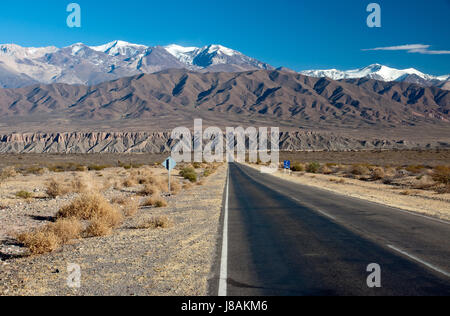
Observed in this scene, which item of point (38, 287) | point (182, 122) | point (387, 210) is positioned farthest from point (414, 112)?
point (38, 287)

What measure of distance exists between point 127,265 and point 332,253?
408 cm

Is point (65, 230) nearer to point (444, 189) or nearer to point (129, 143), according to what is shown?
point (444, 189)

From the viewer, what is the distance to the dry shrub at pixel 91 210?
1223 cm

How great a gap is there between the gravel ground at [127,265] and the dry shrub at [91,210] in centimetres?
90

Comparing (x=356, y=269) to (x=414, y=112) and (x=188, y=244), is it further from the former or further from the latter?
(x=414, y=112)

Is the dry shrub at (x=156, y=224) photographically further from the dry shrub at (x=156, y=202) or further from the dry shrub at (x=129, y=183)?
the dry shrub at (x=129, y=183)

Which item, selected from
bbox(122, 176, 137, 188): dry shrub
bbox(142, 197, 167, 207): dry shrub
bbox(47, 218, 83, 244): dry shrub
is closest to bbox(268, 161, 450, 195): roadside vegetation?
bbox(142, 197, 167, 207): dry shrub

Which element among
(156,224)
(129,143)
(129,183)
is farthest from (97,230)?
(129,143)

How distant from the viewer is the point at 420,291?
223 inches

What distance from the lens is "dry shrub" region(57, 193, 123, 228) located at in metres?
12.2

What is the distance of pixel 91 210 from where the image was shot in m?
12.7

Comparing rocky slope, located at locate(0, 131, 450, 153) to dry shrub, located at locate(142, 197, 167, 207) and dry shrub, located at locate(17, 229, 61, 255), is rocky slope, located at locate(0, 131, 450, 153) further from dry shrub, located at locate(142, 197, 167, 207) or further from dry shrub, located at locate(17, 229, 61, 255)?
dry shrub, located at locate(17, 229, 61, 255)
